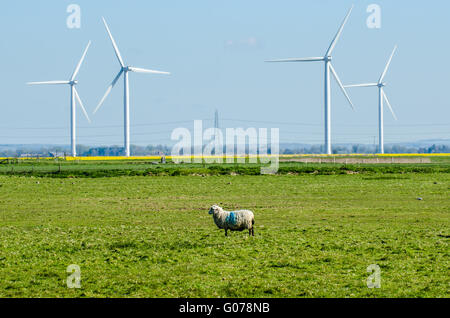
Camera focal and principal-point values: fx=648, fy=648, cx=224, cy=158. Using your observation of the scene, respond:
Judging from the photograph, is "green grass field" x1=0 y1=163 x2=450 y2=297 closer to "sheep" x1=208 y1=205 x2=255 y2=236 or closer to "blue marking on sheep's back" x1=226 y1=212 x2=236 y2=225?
"sheep" x1=208 y1=205 x2=255 y2=236

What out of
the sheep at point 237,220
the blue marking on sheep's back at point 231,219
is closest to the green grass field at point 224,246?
the sheep at point 237,220

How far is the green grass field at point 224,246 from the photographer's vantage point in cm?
1581

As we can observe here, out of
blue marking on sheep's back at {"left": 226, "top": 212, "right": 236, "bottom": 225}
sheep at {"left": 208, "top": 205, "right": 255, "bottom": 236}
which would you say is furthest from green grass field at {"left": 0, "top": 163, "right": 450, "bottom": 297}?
blue marking on sheep's back at {"left": 226, "top": 212, "right": 236, "bottom": 225}

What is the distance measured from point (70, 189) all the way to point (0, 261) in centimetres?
3211

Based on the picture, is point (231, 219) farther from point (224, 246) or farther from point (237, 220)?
point (224, 246)

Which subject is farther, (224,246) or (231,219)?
(231,219)

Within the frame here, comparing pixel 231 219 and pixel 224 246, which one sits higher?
pixel 231 219

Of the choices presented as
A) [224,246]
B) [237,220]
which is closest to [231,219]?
[237,220]

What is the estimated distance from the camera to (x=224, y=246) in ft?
70.0

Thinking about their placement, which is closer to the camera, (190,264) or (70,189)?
(190,264)

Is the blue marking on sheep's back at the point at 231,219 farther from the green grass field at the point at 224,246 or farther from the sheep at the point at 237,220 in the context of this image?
the green grass field at the point at 224,246
